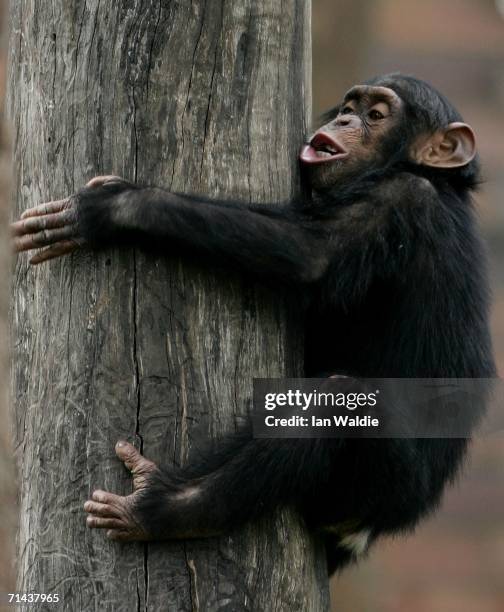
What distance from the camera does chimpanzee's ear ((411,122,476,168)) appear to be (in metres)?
5.55

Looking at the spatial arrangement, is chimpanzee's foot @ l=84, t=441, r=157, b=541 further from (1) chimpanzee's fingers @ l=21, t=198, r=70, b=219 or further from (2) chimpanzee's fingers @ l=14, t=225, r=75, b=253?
(1) chimpanzee's fingers @ l=21, t=198, r=70, b=219

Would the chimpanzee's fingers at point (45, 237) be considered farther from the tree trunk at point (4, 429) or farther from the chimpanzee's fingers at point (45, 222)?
the tree trunk at point (4, 429)

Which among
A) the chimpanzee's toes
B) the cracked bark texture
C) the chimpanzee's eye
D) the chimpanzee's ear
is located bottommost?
the chimpanzee's toes

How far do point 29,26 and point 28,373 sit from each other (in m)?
1.42

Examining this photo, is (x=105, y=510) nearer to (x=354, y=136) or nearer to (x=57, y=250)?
(x=57, y=250)

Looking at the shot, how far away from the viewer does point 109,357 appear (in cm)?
445

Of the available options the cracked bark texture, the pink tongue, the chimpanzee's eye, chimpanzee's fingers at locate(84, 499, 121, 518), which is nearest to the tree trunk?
chimpanzee's fingers at locate(84, 499, 121, 518)

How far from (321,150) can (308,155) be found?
21cm

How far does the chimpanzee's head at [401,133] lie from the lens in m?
5.48

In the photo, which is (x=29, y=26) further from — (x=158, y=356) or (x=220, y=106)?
(x=158, y=356)

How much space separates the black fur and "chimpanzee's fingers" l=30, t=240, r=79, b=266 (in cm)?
9

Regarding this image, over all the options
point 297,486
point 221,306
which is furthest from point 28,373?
point 297,486

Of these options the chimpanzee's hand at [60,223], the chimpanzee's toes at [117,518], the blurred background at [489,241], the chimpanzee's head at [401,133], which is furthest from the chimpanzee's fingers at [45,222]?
the blurred background at [489,241]

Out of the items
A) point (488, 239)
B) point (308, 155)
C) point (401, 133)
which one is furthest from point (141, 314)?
point (488, 239)
